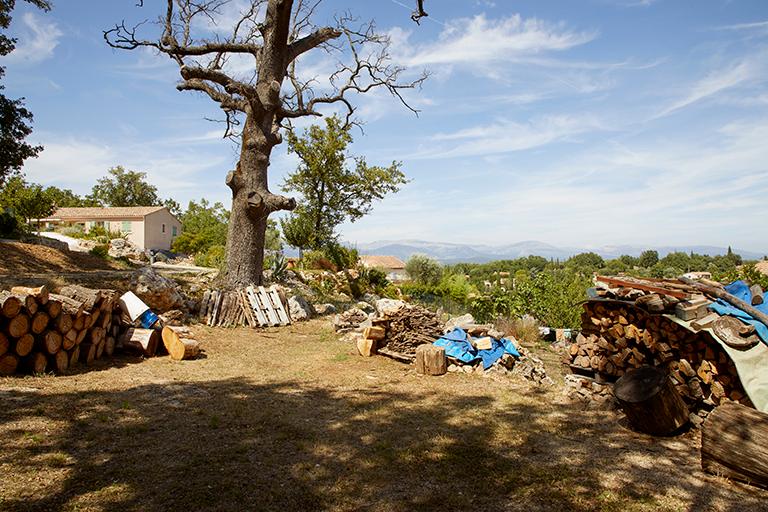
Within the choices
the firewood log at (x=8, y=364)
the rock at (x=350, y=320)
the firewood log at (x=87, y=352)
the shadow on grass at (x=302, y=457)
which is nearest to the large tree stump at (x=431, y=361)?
the shadow on grass at (x=302, y=457)

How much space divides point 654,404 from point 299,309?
911 centimetres

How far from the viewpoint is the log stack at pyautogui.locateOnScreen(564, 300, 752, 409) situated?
5246 mm

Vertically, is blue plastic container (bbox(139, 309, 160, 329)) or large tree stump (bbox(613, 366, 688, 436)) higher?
blue plastic container (bbox(139, 309, 160, 329))

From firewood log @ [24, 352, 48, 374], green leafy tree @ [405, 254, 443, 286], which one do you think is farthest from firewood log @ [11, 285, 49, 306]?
green leafy tree @ [405, 254, 443, 286]

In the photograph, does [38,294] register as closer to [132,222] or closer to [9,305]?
[9,305]

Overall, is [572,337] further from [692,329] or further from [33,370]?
[33,370]

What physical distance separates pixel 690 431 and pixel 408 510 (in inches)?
152

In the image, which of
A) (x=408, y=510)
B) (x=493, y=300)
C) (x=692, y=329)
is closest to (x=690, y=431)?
(x=692, y=329)

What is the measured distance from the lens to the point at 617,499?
3.70m

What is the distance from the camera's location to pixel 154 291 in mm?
10008

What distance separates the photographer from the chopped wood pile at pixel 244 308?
11.0 meters

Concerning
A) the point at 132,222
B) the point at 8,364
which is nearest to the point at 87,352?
the point at 8,364

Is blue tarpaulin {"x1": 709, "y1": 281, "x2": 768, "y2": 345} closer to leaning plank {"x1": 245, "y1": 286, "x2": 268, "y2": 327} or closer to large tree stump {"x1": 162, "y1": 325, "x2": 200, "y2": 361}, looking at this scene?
large tree stump {"x1": 162, "y1": 325, "x2": 200, "y2": 361}

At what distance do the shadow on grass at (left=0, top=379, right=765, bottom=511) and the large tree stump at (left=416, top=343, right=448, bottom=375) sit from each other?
1.74m
